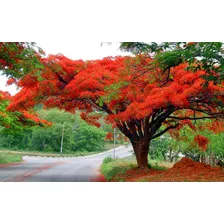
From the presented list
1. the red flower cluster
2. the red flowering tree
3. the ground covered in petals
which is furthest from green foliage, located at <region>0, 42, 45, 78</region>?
the red flower cluster

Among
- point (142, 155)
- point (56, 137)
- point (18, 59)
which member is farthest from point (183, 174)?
point (18, 59)

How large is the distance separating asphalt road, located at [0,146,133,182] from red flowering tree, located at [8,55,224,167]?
50.2 inches

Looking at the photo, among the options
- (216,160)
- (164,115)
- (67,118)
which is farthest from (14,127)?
(216,160)

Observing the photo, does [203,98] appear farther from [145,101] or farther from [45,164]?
[45,164]

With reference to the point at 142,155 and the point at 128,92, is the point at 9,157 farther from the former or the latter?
the point at 142,155

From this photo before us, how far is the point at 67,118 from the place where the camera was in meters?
6.85

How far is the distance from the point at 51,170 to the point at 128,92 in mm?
2374

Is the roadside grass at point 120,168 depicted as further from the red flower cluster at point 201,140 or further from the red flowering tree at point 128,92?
the red flower cluster at point 201,140

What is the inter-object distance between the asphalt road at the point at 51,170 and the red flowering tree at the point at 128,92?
1274 mm

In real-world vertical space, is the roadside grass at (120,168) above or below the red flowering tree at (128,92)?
below

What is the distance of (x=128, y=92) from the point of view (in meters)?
5.93

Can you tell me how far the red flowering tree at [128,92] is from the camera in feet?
18.5

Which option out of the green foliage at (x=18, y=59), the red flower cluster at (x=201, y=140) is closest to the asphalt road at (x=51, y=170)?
the green foliage at (x=18, y=59)

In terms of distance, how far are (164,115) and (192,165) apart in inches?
52.9
